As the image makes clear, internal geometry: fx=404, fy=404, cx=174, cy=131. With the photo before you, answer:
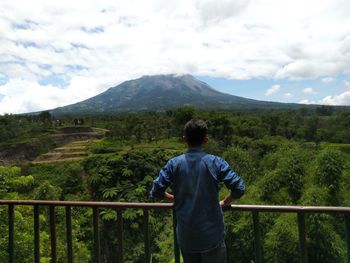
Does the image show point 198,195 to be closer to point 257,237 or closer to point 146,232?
point 257,237

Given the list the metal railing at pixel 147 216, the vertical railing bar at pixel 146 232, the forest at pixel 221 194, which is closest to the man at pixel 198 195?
the metal railing at pixel 147 216

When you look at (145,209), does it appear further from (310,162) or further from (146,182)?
(146,182)

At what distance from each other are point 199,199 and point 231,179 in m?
0.25

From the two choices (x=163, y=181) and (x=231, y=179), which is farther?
(x=163, y=181)

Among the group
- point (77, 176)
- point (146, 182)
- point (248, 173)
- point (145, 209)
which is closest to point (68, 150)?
point (77, 176)

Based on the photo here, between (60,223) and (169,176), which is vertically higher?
(169,176)

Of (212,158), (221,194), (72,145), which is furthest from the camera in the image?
(72,145)

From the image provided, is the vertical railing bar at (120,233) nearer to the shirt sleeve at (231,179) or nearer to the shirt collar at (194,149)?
the shirt collar at (194,149)

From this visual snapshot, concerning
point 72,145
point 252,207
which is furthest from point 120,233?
point 72,145

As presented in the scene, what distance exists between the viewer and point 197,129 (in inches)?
106

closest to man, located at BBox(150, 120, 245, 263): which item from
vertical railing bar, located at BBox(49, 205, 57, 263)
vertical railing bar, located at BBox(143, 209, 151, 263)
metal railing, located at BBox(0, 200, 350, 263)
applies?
metal railing, located at BBox(0, 200, 350, 263)

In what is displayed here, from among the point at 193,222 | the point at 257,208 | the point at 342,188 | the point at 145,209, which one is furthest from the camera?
the point at 342,188

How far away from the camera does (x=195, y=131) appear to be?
8.83ft

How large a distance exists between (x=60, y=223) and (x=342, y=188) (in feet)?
53.0
